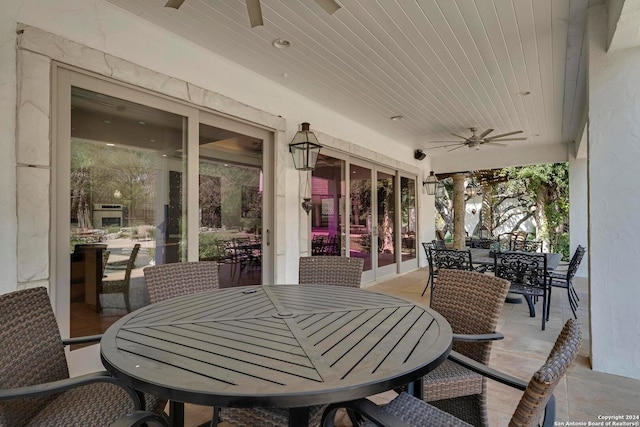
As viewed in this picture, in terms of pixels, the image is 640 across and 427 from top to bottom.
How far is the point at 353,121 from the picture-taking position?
5.63 meters

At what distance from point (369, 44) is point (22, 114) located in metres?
2.76

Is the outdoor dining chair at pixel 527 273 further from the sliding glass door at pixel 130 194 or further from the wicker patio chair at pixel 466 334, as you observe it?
the sliding glass door at pixel 130 194

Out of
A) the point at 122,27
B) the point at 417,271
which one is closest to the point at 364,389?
the point at 122,27

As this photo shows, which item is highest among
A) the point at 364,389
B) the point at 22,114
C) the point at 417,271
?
the point at 22,114

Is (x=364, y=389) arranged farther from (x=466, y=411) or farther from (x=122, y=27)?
(x=122, y=27)

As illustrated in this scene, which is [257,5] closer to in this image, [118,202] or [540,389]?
[118,202]

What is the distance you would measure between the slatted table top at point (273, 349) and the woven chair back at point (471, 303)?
324 mm

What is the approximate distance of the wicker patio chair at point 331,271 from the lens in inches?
109

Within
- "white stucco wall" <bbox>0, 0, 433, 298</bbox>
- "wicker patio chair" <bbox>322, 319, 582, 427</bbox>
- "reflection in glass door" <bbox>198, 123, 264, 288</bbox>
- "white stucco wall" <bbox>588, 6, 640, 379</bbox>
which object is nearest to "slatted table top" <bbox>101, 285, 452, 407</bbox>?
"wicker patio chair" <bbox>322, 319, 582, 427</bbox>

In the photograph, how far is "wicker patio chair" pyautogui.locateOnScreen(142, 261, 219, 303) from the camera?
213 cm

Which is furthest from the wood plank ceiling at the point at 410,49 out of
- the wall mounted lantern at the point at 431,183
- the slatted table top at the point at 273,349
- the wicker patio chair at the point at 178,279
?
the wall mounted lantern at the point at 431,183

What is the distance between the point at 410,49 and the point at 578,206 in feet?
20.2

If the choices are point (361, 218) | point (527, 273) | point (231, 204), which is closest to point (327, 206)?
point (361, 218)

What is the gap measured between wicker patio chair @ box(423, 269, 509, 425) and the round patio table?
0.29 metres
